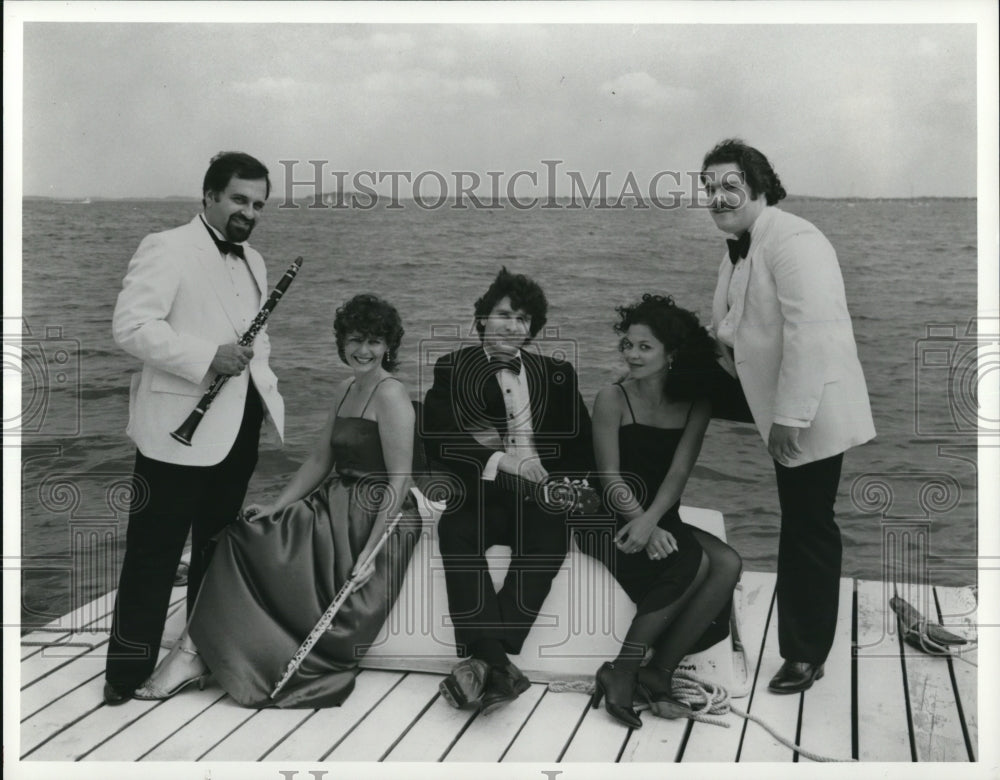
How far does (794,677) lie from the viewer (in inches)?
162

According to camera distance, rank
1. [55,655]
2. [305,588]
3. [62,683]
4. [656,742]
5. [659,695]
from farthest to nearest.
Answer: [55,655]
[62,683]
[305,588]
[659,695]
[656,742]

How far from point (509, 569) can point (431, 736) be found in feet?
2.19

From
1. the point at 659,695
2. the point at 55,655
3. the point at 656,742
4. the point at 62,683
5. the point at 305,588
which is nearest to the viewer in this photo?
the point at 656,742

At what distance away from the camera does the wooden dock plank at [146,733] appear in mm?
3959

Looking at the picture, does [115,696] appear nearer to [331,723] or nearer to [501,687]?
[331,723]

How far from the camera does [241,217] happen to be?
415 centimetres

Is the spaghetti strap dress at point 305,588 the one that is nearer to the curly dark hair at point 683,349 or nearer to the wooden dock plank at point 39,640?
the wooden dock plank at point 39,640

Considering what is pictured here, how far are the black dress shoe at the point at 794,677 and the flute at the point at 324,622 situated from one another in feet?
5.13

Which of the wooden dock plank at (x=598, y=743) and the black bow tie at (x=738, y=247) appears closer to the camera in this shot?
the wooden dock plank at (x=598, y=743)

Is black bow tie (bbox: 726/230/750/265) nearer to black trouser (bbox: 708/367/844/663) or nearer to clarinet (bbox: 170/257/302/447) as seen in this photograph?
black trouser (bbox: 708/367/844/663)

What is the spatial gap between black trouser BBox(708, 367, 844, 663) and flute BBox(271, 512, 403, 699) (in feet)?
4.49

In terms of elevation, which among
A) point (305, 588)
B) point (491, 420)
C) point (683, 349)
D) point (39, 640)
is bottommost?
point (39, 640)

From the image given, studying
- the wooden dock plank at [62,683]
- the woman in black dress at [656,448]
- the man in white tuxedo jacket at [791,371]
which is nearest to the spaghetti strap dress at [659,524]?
the woman in black dress at [656,448]

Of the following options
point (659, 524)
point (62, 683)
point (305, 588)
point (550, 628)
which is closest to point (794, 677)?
point (659, 524)
